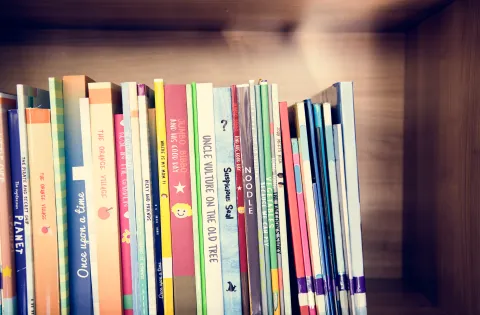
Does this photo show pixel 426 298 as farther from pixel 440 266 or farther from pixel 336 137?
pixel 336 137

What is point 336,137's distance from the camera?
684mm

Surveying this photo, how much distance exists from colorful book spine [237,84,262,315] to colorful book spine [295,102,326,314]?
80mm

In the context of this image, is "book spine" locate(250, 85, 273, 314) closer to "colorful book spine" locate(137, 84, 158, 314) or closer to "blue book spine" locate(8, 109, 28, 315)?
"colorful book spine" locate(137, 84, 158, 314)

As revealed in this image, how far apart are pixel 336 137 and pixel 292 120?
0.10 metres

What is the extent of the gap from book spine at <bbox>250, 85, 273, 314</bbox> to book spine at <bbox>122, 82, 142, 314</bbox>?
20 cm

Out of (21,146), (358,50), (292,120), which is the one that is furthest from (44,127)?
(358,50)

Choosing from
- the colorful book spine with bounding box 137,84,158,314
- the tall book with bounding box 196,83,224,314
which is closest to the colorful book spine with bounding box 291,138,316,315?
the tall book with bounding box 196,83,224,314

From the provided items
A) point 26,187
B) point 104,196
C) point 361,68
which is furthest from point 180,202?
point 361,68

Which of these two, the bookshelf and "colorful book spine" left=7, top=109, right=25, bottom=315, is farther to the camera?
the bookshelf

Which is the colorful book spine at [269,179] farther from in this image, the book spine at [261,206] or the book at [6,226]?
the book at [6,226]

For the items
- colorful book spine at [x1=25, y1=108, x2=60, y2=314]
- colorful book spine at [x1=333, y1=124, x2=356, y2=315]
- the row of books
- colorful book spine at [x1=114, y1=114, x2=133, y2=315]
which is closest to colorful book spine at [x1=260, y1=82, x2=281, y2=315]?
the row of books

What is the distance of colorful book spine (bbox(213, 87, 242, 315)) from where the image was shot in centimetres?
69

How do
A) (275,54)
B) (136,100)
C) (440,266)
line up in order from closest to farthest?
(136,100)
(440,266)
(275,54)

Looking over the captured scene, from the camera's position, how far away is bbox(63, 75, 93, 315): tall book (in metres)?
0.69
